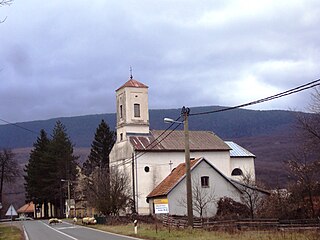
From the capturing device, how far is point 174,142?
7619 centimetres

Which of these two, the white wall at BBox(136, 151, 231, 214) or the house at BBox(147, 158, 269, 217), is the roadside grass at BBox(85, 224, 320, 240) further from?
the white wall at BBox(136, 151, 231, 214)

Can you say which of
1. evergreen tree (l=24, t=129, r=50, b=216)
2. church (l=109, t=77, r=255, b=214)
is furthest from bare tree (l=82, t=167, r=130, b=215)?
evergreen tree (l=24, t=129, r=50, b=216)

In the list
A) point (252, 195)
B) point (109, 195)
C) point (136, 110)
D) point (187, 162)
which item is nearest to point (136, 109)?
point (136, 110)

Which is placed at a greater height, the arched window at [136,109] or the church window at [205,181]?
the arched window at [136,109]

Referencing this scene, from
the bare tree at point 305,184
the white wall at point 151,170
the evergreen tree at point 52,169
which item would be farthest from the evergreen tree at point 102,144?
the bare tree at point 305,184

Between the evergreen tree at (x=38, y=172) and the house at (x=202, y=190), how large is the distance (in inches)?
1664

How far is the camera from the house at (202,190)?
5570 centimetres

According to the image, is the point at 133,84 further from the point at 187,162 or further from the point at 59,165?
the point at 187,162

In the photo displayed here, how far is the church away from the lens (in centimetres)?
7206

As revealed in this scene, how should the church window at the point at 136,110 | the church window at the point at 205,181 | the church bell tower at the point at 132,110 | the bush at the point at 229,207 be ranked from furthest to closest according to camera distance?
the church window at the point at 136,110 → the church bell tower at the point at 132,110 → the church window at the point at 205,181 → the bush at the point at 229,207

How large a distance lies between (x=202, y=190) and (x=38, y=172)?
159ft

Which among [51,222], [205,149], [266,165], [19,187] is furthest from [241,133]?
[51,222]

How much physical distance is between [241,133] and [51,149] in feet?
317

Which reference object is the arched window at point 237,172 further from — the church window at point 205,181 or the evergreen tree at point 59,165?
the evergreen tree at point 59,165
